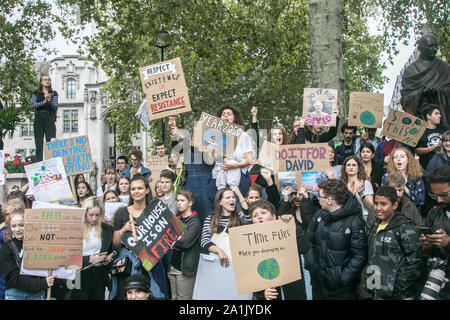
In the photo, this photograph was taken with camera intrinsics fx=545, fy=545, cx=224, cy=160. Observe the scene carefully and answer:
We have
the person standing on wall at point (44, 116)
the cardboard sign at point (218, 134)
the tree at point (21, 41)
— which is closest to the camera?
the cardboard sign at point (218, 134)

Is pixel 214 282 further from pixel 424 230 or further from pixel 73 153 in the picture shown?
pixel 73 153

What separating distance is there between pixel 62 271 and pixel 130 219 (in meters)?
0.85

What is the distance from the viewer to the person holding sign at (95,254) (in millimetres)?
5730

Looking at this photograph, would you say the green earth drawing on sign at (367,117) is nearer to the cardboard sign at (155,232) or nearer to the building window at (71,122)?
the cardboard sign at (155,232)

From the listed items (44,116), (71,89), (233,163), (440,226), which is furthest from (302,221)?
(71,89)

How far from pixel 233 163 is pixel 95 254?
1.97 m

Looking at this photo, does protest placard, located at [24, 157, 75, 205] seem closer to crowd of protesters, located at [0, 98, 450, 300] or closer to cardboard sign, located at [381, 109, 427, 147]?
crowd of protesters, located at [0, 98, 450, 300]

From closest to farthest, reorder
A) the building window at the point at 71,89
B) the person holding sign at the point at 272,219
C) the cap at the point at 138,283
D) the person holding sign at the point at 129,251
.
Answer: the cap at the point at 138,283, the person holding sign at the point at 272,219, the person holding sign at the point at 129,251, the building window at the point at 71,89

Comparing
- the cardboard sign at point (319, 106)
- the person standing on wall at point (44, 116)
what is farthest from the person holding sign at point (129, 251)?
the person standing on wall at point (44, 116)

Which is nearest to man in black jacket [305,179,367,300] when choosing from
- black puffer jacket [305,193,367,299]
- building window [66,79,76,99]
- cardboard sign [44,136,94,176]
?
black puffer jacket [305,193,367,299]

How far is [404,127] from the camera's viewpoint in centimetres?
730

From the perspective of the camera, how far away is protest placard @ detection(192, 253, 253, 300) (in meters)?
5.27

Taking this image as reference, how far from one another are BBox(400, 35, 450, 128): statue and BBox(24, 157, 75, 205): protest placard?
204 inches

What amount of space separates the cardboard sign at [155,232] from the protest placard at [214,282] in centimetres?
38
